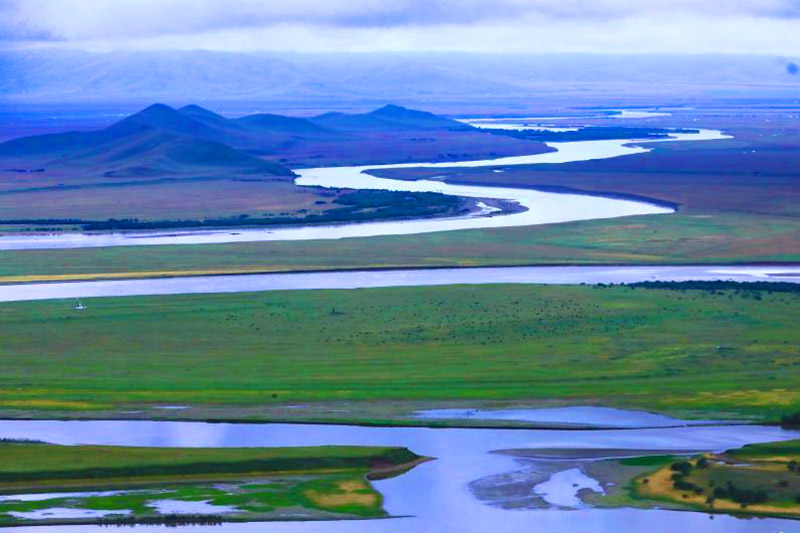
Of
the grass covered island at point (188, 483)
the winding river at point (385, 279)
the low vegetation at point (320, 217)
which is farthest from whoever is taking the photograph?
the low vegetation at point (320, 217)

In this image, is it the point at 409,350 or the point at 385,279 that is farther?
the point at 385,279

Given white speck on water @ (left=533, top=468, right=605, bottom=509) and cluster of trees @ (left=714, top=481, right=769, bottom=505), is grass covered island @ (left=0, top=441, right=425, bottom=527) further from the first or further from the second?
cluster of trees @ (left=714, top=481, right=769, bottom=505)

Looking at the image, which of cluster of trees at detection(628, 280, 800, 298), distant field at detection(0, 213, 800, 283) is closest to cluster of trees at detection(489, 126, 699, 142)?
distant field at detection(0, 213, 800, 283)

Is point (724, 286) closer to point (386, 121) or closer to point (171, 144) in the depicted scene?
point (171, 144)

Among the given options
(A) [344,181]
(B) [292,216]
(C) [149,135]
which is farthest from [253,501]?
(C) [149,135]

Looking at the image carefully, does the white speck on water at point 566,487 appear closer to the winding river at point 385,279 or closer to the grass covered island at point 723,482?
the grass covered island at point 723,482

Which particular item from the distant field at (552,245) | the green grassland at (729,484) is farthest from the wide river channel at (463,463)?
the distant field at (552,245)

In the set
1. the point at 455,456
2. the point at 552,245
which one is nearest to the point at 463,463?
the point at 455,456
